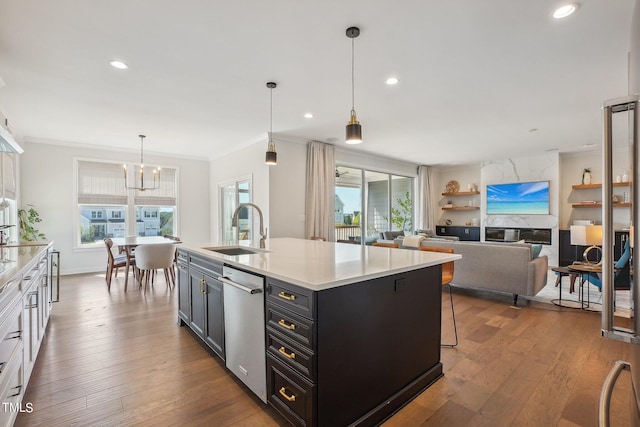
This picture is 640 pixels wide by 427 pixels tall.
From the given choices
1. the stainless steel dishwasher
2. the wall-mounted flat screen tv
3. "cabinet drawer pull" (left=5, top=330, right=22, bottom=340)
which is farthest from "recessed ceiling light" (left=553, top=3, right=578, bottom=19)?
the wall-mounted flat screen tv

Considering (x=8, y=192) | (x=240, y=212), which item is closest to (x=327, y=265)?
(x=240, y=212)

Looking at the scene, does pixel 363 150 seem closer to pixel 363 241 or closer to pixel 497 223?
pixel 363 241

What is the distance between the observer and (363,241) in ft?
23.7

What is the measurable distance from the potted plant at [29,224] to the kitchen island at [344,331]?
4.94m

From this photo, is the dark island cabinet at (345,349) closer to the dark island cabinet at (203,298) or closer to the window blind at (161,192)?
the dark island cabinet at (203,298)

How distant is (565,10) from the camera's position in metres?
2.16

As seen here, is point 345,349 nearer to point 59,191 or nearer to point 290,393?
point 290,393

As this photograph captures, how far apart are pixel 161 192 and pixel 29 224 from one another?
2.30m

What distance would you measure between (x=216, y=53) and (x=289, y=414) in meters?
2.84

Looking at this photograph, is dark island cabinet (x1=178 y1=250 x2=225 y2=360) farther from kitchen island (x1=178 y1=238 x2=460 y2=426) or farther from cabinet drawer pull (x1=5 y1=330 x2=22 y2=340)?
cabinet drawer pull (x1=5 y1=330 x2=22 y2=340)

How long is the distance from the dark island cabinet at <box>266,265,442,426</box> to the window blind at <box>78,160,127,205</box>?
6.19 meters

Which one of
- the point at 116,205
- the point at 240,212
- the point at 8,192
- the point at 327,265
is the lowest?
the point at 327,265

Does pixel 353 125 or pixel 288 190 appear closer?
pixel 353 125

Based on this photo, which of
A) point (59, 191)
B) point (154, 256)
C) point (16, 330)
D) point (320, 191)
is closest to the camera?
point (16, 330)
